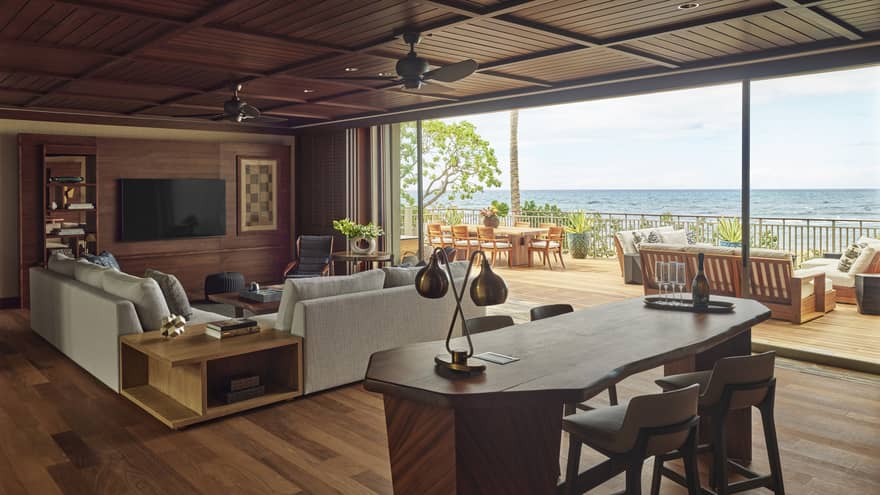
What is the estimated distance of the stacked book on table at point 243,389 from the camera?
4.21 meters

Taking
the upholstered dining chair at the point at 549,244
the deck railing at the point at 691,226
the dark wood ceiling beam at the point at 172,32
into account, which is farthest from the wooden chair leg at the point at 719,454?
the upholstered dining chair at the point at 549,244

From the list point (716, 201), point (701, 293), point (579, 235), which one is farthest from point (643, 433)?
point (716, 201)

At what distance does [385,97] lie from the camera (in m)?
7.09

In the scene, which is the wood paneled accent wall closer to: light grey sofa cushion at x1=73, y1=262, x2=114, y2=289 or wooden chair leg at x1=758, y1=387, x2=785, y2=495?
light grey sofa cushion at x1=73, y1=262, x2=114, y2=289

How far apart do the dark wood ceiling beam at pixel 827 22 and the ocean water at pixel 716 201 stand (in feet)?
49.0

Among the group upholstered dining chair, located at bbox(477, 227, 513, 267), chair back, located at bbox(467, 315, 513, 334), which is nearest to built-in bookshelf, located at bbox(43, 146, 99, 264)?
upholstered dining chair, located at bbox(477, 227, 513, 267)

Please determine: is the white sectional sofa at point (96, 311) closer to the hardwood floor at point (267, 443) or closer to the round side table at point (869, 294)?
the hardwood floor at point (267, 443)

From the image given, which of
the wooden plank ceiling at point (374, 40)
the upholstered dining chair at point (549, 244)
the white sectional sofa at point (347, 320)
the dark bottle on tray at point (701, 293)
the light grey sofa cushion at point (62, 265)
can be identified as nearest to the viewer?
the dark bottle on tray at point (701, 293)

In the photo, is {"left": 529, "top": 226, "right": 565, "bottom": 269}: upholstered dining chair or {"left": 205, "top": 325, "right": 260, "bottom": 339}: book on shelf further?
{"left": 529, "top": 226, "right": 565, "bottom": 269}: upholstered dining chair

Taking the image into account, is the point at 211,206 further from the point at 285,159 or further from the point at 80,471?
the point at 80,471

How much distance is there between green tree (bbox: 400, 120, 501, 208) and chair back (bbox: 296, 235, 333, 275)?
7.01m

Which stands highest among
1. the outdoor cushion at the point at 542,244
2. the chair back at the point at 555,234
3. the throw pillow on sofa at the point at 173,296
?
the chair back at the point at 555,234

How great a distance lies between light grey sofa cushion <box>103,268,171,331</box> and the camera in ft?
15.1

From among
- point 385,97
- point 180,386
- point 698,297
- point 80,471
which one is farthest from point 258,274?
point 698,297
